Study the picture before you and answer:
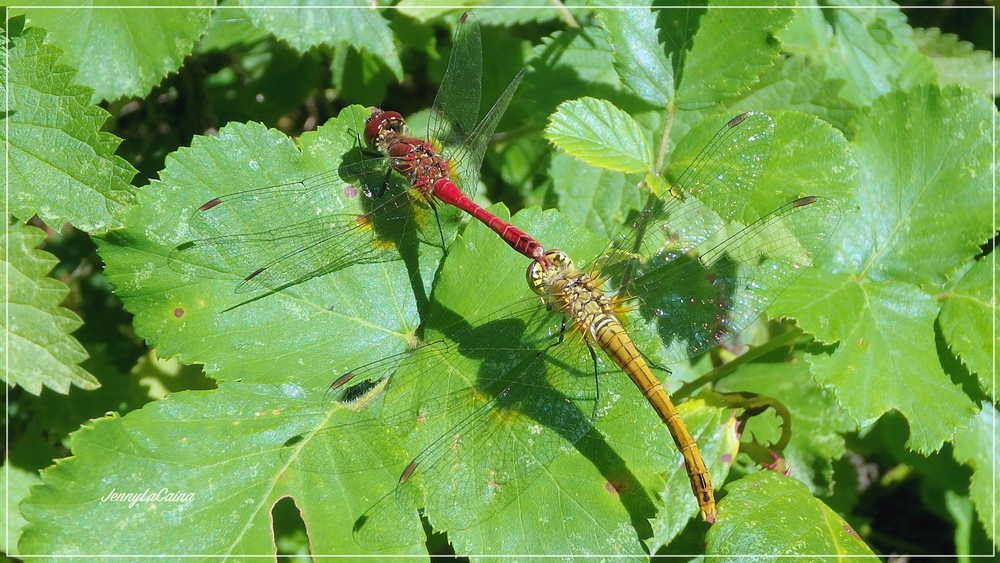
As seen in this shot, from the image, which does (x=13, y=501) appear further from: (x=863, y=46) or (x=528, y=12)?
(x=863, y=46)

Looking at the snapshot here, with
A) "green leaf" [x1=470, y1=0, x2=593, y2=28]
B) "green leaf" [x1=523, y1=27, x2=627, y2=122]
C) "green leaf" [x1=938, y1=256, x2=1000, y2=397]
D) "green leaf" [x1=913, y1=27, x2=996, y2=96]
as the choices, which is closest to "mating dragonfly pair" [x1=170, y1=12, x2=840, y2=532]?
"green leaf" [x1=938, y1=256, x2=1000, y2=397]

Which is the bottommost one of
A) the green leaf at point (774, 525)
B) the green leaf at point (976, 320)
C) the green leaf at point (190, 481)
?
the green leaf at point (774, 525)

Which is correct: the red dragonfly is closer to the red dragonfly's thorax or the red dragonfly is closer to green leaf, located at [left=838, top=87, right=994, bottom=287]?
the red dragonfly's thorax

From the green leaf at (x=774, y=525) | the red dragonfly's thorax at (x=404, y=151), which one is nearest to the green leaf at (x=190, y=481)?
the red dragonfly's thorax at (x=404, y=151)

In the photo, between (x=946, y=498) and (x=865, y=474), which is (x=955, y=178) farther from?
(x=865, y=474)

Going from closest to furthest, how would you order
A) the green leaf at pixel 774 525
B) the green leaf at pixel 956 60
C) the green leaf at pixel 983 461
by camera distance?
the green leaf at pixel 774 525, the green leaf at pixel 983 461, the green leaf at pixel 956 60

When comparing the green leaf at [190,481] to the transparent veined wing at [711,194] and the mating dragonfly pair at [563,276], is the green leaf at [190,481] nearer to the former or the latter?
the mating dragonfly pair at [563,276]

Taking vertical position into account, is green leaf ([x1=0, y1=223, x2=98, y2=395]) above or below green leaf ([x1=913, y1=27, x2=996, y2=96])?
below
